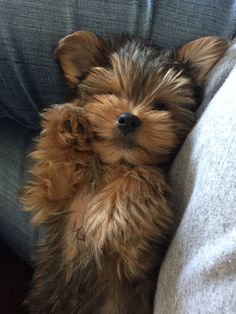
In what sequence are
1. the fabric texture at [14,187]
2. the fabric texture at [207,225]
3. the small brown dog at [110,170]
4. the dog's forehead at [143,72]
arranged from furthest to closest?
the fabric texture at [14,187]
the dog's forehead at [143,72]
the small brown dog at [110,170]
the fabric texture at [207,225]

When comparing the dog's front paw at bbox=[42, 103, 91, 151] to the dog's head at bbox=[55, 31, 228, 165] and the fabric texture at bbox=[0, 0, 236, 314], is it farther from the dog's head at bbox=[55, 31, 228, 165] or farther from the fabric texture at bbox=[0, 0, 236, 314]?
the fabric texture at bbox=[0, 0, 236, 314]

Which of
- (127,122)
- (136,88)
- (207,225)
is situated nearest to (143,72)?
(136,88)

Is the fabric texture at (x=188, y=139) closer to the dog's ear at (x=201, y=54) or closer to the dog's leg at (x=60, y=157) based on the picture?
the dog's ear at (x=201, y=54)

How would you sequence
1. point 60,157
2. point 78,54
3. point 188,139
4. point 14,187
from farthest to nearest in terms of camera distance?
point 14,187
point 78,54
point 60,157
point 188,139

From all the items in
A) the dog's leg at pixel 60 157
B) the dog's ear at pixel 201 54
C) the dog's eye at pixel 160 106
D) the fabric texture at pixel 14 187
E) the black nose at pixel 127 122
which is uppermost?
the dog's ear at pixel 201 54

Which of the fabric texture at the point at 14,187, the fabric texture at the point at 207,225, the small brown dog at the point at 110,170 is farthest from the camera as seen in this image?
the fabric texture at the point at 14,187

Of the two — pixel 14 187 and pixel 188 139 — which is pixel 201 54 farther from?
pixel 14 187

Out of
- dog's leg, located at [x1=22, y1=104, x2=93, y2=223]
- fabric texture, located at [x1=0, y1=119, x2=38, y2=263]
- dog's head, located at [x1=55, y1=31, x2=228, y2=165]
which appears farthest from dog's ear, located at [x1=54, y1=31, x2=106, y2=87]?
fabric texture, located at [x1=0, y1=119, x2=38, y2=263]

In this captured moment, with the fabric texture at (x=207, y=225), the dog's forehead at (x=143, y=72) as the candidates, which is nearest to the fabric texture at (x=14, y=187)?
the dog's forehead at (x=143, y=72)
